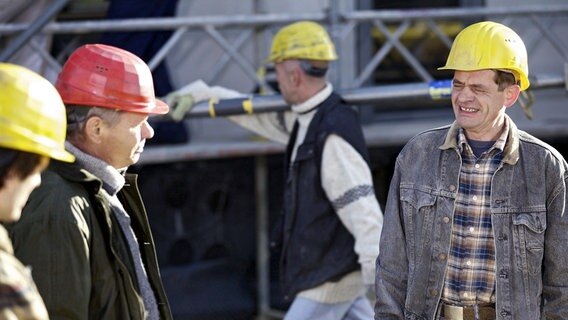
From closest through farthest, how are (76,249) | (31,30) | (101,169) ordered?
(76,249) → (101,169) → (31,30)

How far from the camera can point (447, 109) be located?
712 centimetres

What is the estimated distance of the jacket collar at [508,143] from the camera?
3.21m

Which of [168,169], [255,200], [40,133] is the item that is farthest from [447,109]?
[40,133]

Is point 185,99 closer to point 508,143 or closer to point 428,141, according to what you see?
point 428,141

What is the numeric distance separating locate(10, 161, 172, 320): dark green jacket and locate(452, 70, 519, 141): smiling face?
1.30 m

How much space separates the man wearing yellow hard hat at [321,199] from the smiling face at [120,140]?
1.53 meters

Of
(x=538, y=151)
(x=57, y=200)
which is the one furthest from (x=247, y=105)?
(x=57, y=200)

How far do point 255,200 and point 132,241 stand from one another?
12.0 ft

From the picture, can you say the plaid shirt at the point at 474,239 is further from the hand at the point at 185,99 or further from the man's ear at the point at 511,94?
the hand at the point at 185,99

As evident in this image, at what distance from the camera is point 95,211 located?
2742 millimetres

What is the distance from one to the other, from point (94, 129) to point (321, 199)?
171 cm

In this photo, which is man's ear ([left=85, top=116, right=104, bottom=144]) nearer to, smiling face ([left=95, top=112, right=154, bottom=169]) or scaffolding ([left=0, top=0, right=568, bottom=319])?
smiling face ([left=95, top=112, right=154, bottom=169])

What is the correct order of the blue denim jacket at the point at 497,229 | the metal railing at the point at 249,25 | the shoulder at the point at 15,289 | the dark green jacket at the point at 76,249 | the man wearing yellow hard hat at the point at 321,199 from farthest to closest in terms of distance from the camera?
the metal railing at the point at 249,25 < the man wearing yellow hard hat at the point at 321,199 < the blue denim jacket at the point at 497,229 < the dark green jacket at the point at 76,249 < the shoulder at the point at 15,289

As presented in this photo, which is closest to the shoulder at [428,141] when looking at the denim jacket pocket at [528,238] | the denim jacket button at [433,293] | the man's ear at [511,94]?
the man's ear at [511,94]
